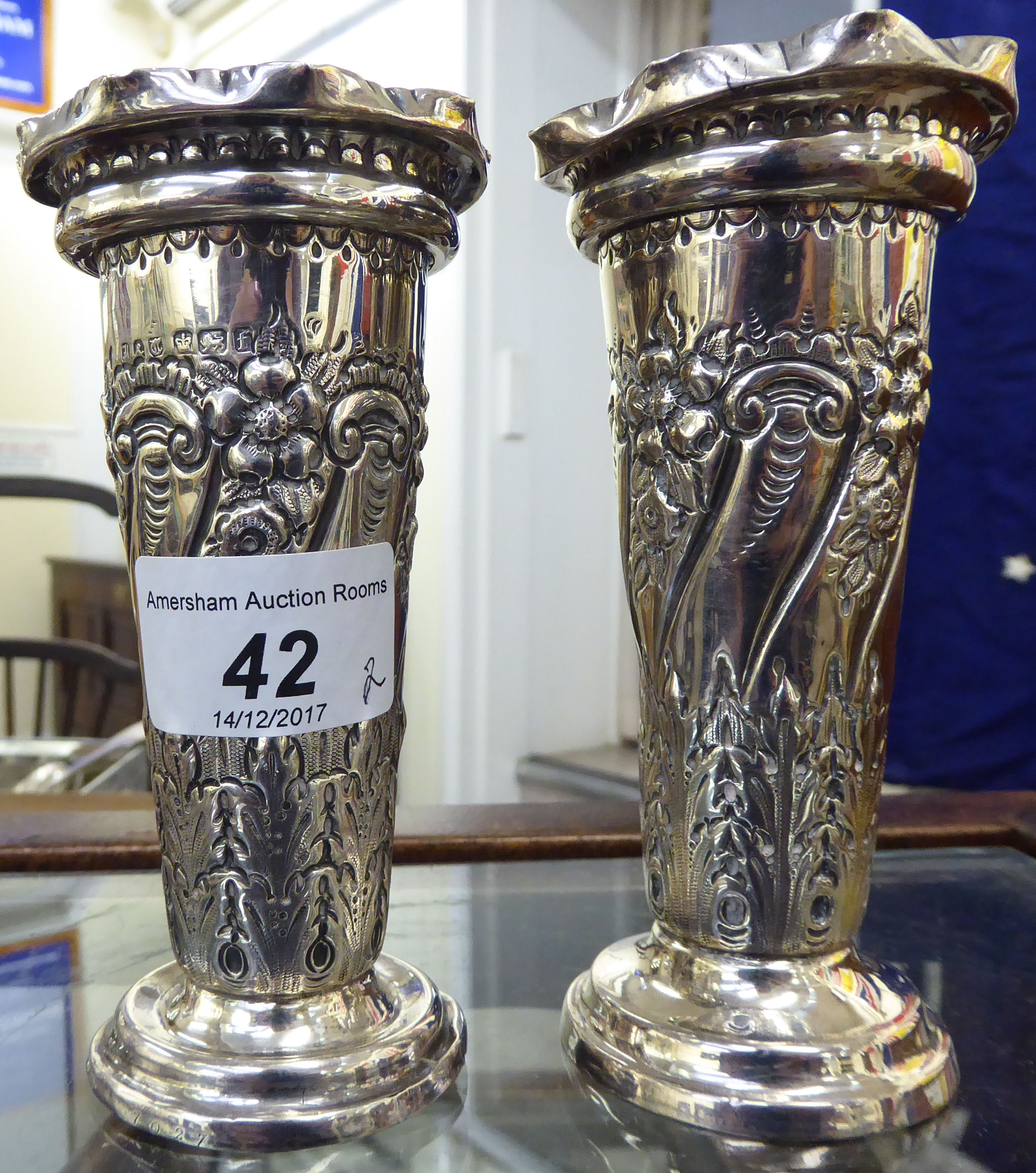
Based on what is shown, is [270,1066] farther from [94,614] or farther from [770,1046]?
[94,614]

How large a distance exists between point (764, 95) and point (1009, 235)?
0.80 m

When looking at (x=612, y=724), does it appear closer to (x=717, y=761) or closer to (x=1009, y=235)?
(x=1009, y=235)

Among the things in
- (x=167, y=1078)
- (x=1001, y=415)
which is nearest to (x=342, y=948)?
(x=167, y=1078)

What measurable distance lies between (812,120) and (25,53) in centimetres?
246

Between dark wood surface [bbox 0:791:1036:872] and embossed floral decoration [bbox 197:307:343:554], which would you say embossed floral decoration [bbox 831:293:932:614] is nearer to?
embossed floral decoration [bbox 197:307:343:554]

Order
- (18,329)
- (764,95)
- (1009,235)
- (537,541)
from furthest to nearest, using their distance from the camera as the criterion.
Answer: (18,329) → (537,541) → (1009,235) → (764,95)

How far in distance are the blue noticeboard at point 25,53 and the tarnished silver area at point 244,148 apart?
2.26m

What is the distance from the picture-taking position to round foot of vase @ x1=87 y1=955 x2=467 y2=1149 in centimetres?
31

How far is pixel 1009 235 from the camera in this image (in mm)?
935

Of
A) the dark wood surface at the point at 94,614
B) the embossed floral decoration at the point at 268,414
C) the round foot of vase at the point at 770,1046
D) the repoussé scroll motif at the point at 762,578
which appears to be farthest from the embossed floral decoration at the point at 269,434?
the dark wood surface at the point at 94,614

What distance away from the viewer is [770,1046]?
327mm

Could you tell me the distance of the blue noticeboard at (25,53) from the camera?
7.04 feet

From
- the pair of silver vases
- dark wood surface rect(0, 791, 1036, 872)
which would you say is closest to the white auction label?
the pair of silver vases

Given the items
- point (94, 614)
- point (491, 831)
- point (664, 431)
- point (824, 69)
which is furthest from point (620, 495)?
point (94, 614)
